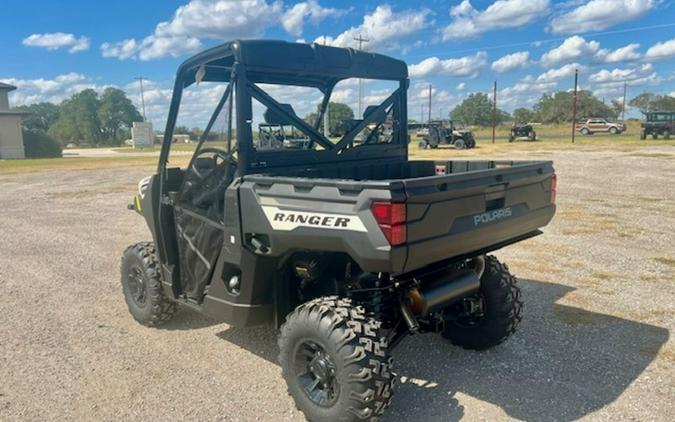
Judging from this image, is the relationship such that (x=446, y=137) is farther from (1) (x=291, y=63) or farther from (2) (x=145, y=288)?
(1) (x=291, y=63)

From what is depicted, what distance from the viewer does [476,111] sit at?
86.5 meters

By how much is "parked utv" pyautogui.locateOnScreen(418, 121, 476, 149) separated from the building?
30690 mm

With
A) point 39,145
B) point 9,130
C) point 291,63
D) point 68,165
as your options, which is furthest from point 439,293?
point 39,145

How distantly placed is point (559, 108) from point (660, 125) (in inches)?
1744

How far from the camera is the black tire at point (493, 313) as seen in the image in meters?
4.07

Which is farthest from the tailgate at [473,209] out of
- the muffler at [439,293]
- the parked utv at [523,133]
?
the parked utv at [523,133]

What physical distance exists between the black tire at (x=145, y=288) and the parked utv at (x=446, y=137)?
95.3ft

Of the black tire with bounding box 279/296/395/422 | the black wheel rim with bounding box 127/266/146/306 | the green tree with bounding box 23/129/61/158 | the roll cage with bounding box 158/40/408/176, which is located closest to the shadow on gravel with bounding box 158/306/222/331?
the black wheel rim with bounding box 127/266/146/306

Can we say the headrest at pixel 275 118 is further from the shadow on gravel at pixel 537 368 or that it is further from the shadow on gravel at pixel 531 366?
the shadow on gravel at pixel 537 368

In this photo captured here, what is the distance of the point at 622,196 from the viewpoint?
1216cm

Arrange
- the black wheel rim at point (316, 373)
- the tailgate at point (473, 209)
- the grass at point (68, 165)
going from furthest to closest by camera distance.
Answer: the grass at point (68, 165) < the black wheel rim at point (316, 373) < the tailgate at point (473, 209)

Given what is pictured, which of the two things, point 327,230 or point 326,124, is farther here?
point 326,124

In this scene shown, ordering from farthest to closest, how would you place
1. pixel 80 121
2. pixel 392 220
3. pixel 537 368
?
pixel 80 121 → pixel 537 368 → pixel 392 220

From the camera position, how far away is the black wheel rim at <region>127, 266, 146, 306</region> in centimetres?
483
